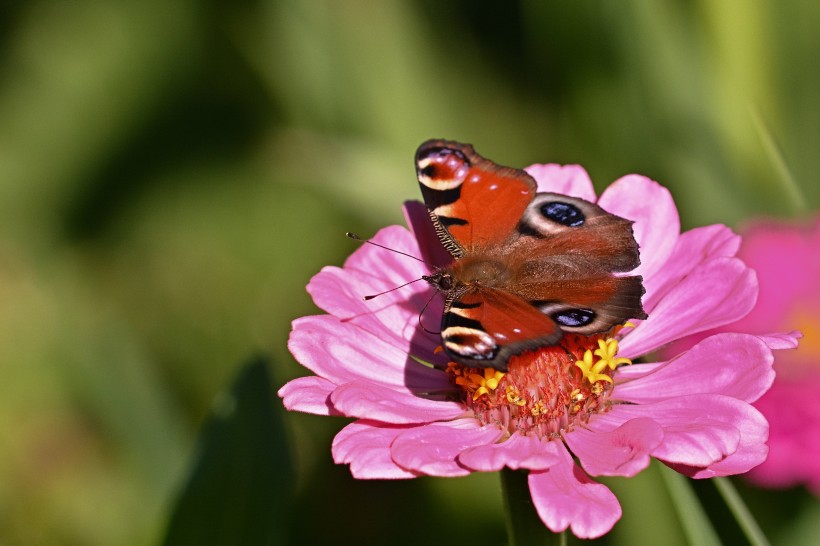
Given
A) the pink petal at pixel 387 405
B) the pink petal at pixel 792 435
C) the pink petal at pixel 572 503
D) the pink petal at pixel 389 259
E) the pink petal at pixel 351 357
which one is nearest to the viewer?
the pink petal at pixel 572 503

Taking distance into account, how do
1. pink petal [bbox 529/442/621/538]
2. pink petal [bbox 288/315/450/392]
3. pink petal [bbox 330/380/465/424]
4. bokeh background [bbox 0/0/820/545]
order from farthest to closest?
bokeh background [bbox 0/0/820/545] → pink petal [bbox 288/315/450/392] → pink petal [bbox 330/380/465/424] → pink petal [bbox 529/442/621/538]

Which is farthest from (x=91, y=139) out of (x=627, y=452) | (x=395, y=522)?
(x=627, y=452)

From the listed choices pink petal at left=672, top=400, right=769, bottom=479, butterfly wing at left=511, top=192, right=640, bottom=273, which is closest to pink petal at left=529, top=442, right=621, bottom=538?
pink petal at left=672, top=400, right=769, bottom=479

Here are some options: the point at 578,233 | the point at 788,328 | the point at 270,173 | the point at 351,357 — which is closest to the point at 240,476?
the point at 351,357

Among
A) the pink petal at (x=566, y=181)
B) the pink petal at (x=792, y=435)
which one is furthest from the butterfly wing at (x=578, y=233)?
the pink petal at (x=792, y=435)

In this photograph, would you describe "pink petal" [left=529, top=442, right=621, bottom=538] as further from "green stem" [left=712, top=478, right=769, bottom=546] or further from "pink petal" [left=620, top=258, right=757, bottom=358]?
"pink petal" [left=620, top=258, right=757, bottom=358]

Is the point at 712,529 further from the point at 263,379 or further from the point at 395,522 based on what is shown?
the point at 395,522

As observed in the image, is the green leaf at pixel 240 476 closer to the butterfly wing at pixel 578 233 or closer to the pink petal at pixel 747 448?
the butterfly wing at pixel 578 233
